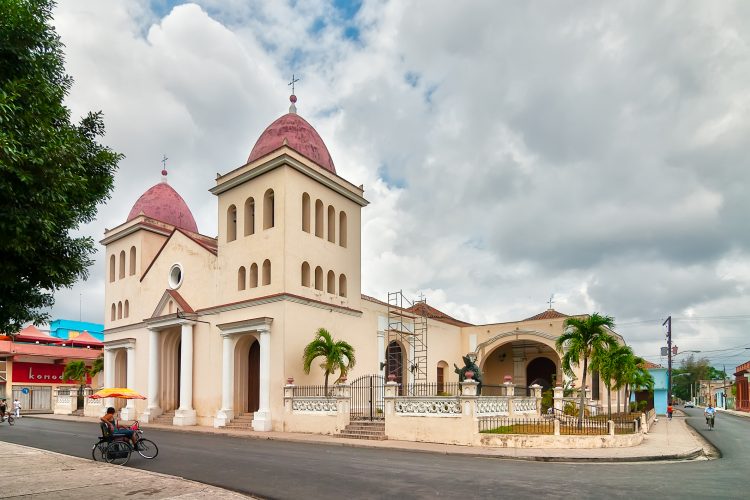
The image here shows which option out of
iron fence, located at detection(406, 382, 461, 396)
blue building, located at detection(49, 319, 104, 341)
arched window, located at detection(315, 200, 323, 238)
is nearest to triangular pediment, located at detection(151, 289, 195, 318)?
arched window, located at detection(315, 200, 323, 238)

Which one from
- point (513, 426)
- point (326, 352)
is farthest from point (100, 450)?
point (513, 426)

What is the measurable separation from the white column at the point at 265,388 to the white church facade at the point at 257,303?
0.04 m

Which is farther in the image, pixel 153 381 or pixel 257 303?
pixel 153 381

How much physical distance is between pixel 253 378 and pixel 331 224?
7.94m

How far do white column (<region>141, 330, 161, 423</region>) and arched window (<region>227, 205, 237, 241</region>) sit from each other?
654cm

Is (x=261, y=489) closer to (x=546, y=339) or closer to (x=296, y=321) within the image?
(x=296, y=321)

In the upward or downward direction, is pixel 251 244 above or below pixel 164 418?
above

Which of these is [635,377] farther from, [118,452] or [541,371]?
[118,452]

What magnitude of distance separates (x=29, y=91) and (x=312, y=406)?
55.4 feet

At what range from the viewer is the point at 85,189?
878cm

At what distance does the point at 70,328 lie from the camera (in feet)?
219

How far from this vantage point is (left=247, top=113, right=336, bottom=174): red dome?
1106 inches

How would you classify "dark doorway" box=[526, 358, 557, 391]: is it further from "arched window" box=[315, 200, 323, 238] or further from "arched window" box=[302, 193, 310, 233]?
"arched window" box=[302, 193, 310, 233]

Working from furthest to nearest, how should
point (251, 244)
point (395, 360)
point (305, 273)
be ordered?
point (395, 360)
point (251, 244)
point (305, 273)
